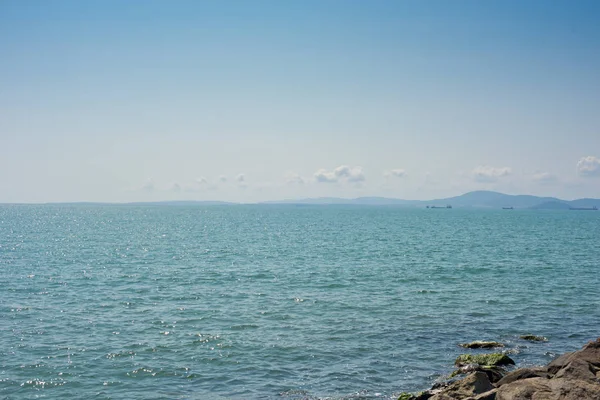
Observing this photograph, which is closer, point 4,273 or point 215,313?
point 215,313

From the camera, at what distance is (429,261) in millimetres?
70062

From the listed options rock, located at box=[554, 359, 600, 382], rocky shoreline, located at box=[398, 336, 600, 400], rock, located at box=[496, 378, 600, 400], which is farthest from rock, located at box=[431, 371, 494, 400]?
rock, located at box=[554, 359, 600, 382]

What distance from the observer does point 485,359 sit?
27328 mm

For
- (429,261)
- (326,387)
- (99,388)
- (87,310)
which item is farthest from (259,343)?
(429,261)

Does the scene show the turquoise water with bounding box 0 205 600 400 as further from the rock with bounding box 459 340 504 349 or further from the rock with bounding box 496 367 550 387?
the rock with bounding box 496 367 550 387

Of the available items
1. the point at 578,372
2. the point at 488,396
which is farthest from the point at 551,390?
the point at 578,372

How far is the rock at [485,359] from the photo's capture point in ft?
88.3

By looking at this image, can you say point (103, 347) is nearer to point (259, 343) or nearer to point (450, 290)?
point (259, 343)

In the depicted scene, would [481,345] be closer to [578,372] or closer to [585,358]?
[585,358]

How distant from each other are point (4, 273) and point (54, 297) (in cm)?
1657

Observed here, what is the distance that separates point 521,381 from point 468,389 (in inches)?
102

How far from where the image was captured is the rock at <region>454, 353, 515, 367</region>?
26928mm

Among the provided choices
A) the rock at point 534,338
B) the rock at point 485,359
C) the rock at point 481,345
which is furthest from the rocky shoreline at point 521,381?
the rock at point 534,338

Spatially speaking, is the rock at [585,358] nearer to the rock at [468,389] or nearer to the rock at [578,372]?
the rock at [578,372]
